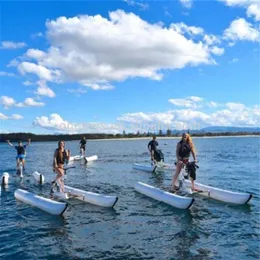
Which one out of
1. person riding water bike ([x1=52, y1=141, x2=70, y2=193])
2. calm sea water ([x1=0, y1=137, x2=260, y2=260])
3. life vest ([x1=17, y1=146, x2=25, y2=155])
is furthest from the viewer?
life vest ([x1=17, y1=146, x2=25, y2=155])

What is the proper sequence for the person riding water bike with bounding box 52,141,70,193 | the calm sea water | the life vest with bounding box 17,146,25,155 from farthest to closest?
the life vest with bounding box 17,146,25,155 < the person riding water bike with bounding box 52,141,70,193 < the calm sea water

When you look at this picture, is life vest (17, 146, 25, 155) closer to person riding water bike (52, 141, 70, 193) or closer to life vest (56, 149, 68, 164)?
person riding water bike (52, 141, 70, 193)

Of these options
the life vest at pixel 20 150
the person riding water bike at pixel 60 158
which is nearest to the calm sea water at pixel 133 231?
the person riding water bike at pixel 60 158

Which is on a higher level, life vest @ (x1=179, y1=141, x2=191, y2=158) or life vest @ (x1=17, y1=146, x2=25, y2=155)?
life vest @ (x1=179, y1=141, x2=191, y2=158)

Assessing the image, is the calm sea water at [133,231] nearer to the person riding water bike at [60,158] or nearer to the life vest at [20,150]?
the person riding water bike at [60,158]

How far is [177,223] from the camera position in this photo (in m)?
10.3

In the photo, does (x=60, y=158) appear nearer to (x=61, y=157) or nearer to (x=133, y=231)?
(x=61, y=157)

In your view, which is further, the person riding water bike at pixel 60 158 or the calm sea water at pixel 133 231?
the person riding water bike at pixel 60 158

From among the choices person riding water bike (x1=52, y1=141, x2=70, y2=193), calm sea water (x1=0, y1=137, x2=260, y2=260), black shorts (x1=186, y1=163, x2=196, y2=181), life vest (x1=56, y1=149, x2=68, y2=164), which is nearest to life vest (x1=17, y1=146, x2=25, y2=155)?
calm sea water (x1=0, y1=137, x2=260, y2=260)

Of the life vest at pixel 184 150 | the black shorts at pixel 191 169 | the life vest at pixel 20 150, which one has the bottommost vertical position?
the black shorts at pixel 191 169

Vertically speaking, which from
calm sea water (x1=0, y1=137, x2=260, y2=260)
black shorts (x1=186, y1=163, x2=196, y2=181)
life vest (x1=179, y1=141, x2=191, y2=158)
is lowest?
calm sea water (x1=0, y1=137, x2=260, y2=260)

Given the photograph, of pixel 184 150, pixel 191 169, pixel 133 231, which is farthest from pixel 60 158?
pixel 191 169

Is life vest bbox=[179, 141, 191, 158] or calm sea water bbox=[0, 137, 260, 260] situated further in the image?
life vest bbox=[179, 141, 191, 158]

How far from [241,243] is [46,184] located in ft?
40.5
